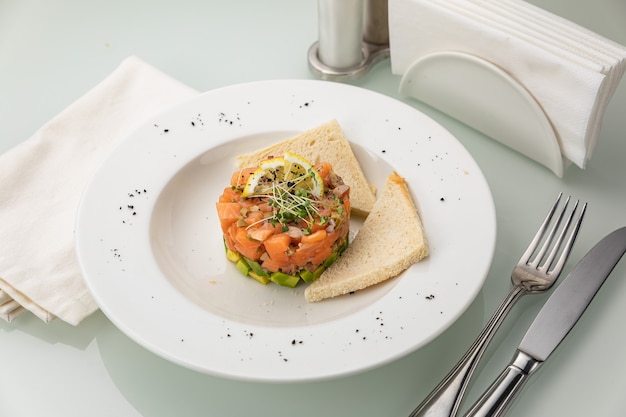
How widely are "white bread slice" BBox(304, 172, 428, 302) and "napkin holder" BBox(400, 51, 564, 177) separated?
54cm

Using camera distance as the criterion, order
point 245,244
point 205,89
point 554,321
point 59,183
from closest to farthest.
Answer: point 554,321 < point 245,244 < point 59,183 < point 205,89

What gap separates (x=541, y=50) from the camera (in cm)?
232

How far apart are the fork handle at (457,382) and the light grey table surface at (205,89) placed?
10 centimetres

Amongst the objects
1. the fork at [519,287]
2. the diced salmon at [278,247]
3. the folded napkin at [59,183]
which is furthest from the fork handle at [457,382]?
the folded napkin at [59,183]

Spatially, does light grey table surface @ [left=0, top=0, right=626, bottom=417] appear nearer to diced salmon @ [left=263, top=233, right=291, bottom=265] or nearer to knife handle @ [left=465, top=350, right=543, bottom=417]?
knife handle @ [left=465, top=350, right=543, bottom=417]

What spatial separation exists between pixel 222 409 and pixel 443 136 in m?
1.14

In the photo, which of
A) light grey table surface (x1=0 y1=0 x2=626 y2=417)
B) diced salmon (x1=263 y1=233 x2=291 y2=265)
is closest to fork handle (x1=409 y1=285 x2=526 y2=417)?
light grey table surface (x1=0 y1=0 x2=626 y2=417)

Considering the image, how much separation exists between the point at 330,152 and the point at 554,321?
91 centimetres

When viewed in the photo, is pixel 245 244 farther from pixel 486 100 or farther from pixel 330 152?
pixel 486 100

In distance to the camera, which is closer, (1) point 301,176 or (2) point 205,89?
(1) point 301,176

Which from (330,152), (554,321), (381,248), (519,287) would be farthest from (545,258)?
(330,152)

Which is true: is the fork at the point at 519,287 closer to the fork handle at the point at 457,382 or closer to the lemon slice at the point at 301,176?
the fork handle at the point at 457,382

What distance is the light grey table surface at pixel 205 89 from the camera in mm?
1981

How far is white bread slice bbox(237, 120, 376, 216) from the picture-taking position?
2.40m
